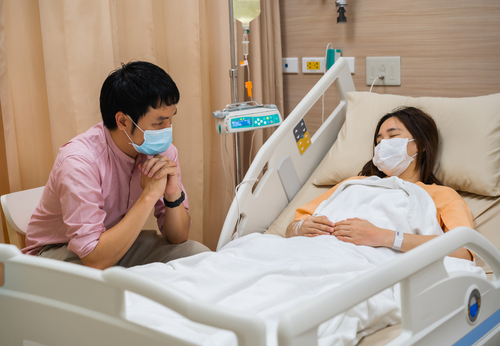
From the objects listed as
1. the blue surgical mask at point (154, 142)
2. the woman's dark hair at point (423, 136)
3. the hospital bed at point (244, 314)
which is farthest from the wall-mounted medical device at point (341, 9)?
the hospital bed at point (244, 314)

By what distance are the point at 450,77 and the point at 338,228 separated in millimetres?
1291

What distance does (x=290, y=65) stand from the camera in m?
3.05

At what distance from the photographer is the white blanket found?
110cm

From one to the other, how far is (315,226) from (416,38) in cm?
138

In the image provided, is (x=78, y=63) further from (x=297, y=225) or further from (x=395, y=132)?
(x=395, y=132)

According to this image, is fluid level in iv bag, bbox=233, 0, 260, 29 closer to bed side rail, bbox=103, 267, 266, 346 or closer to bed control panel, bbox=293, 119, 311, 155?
bed control panel, bbox=293, 119, 311, 155

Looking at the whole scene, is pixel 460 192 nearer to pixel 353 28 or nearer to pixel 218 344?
pixel 353 28

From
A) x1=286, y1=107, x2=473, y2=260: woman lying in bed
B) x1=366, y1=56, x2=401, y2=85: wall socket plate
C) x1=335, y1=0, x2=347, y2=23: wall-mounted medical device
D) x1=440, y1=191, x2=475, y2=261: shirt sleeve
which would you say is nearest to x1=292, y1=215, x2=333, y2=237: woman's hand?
x1=286, y1=107, x2=473, y2=260: woman lying in bed

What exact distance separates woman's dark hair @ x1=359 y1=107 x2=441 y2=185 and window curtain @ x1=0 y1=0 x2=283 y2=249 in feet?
3.52

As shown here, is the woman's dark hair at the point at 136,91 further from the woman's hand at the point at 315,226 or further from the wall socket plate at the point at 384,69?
the wall socket plate at the point at 384,69

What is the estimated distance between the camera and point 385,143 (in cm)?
188

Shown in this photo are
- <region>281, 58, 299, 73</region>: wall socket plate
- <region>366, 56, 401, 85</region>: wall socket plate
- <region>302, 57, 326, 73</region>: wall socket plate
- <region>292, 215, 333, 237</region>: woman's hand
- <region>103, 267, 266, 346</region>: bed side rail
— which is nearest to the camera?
<region>103, 267, 266, 346</region>: bed side rail

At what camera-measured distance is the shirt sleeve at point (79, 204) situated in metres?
1.47

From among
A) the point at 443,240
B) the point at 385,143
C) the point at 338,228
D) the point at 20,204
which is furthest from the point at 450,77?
the point at 20,204
